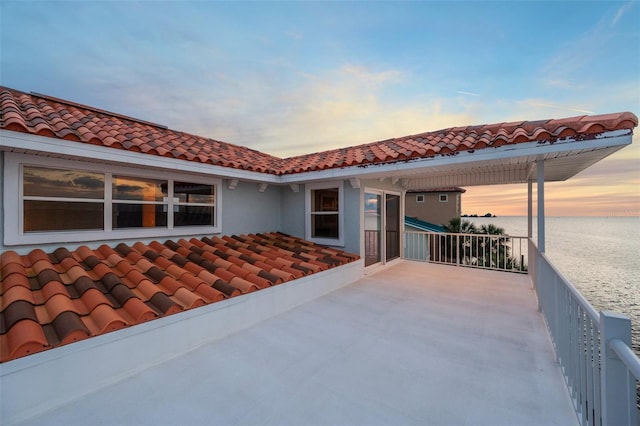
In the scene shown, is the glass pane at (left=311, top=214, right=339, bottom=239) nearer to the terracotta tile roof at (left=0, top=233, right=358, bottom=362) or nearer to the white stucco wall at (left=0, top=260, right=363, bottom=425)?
the terracotta tile roof at (left=0, top=233, right=358, bottom=362)

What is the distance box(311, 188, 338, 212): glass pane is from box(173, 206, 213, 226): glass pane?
101 inches

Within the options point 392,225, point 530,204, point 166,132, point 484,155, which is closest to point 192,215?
point 166,132

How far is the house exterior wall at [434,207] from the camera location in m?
16.7

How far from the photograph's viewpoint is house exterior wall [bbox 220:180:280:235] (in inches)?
238

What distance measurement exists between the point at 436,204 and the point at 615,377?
17.3 m

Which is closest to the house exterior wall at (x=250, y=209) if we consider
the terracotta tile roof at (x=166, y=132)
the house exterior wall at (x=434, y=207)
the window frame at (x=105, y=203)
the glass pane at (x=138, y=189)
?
the window frame at (x=105, y=203)

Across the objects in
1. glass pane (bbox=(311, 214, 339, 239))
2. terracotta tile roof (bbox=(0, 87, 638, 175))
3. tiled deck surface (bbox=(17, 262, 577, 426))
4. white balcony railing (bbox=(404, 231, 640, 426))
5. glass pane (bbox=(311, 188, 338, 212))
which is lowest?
tiled deck surface (bbox=(17, 262, 577, 426))

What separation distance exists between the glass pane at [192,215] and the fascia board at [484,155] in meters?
2.28

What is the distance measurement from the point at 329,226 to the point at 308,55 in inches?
182

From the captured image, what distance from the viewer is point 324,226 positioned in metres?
6.70

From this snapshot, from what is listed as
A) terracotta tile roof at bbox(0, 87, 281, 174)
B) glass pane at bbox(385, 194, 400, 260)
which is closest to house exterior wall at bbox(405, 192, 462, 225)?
glass pane at bbox(385, 194, 400, 260)

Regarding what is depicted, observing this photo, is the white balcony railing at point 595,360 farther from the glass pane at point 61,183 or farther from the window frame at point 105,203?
the glass pane at point 61,183

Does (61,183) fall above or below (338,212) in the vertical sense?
above

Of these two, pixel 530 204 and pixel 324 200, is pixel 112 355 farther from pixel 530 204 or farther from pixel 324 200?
pixel 530 204
